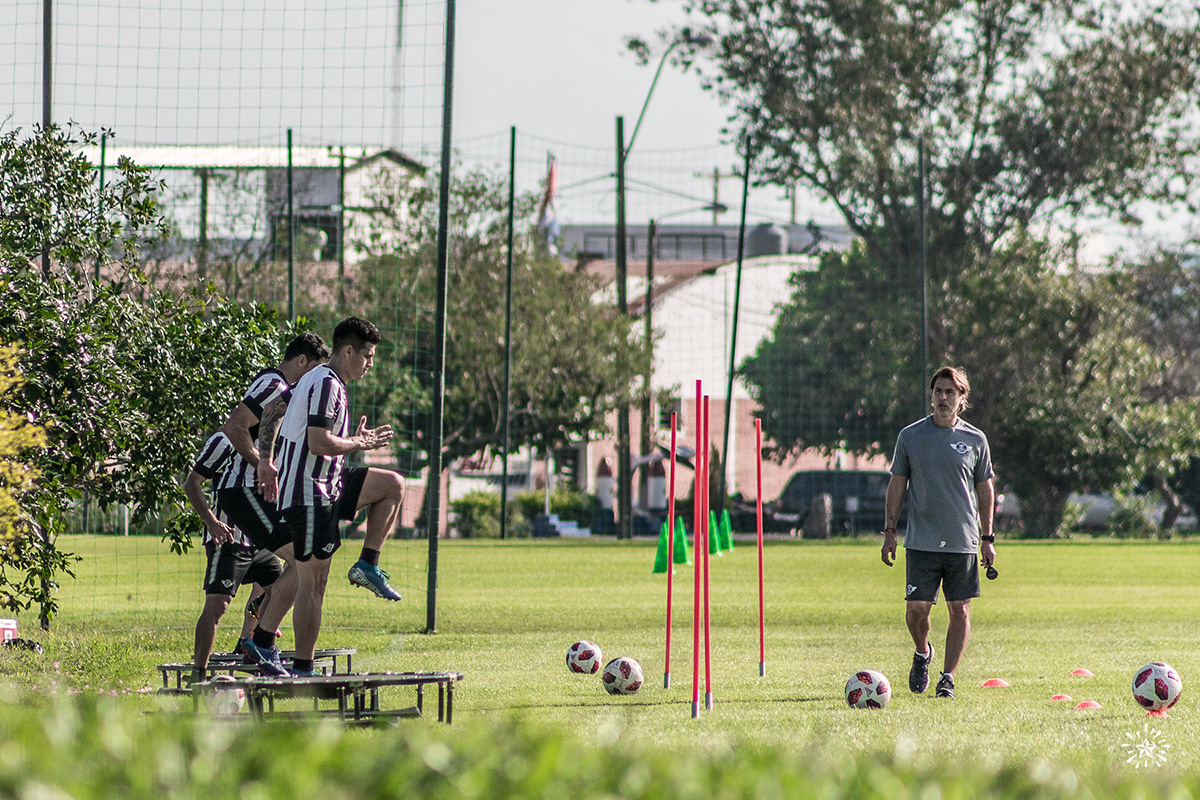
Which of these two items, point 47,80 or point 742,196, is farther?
point 742,196

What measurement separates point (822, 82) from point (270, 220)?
1468 centimetres

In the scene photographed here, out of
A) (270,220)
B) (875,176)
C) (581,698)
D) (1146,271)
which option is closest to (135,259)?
(581,698)

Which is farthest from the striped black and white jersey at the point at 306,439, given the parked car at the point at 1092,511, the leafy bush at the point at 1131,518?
the parked car at the point at 1092,511

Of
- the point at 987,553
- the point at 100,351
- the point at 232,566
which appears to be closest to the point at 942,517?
the point at 987,553

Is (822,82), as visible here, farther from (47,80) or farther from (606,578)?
(47,80)

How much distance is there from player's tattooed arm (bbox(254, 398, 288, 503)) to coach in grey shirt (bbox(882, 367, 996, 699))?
11.9ft

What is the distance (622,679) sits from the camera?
8508 millimetres

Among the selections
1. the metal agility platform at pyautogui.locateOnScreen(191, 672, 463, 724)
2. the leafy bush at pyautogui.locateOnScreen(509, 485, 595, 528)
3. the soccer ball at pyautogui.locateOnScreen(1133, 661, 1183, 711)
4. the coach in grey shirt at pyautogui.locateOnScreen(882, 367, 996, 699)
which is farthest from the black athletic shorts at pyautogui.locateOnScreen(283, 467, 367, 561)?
the leafy bush at pyautogui.locateOnScreen(509, 485, 595, 528)

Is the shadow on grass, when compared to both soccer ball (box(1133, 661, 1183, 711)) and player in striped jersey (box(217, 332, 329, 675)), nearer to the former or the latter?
player in striped jersey (box(217, 332, 329, 675))

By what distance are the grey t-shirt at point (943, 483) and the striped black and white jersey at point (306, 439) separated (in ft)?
11.0

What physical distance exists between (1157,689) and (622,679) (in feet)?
9.63

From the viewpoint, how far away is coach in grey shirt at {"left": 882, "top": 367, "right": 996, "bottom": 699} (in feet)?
28.7

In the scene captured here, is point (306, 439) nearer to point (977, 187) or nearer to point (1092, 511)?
point (977, 187)

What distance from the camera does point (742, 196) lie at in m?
30.7
